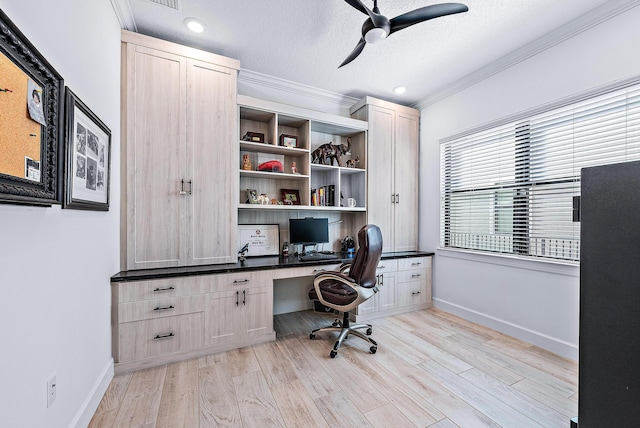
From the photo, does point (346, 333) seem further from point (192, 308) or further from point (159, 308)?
point (159, 308)

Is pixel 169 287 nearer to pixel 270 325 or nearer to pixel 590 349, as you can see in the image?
pixel 270 325

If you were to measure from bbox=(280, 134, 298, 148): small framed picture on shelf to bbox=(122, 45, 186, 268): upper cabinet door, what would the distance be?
3.57ft

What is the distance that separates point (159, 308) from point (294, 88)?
2858mm

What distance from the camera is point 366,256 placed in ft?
7.64

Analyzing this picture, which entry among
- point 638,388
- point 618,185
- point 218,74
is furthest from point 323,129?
point 638,388

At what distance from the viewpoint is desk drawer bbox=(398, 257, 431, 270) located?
135 inches

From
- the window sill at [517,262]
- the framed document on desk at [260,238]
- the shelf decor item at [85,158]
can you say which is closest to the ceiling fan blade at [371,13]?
the shelf decor item at [85,158]

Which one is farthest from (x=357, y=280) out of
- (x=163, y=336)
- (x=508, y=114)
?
(x=508, y=114)

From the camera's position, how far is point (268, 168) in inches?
120

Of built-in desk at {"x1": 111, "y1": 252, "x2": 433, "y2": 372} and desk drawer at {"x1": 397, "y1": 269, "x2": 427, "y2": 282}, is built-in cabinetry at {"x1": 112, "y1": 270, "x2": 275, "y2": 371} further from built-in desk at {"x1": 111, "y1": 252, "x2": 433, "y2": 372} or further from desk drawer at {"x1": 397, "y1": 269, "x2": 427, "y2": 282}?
desk drawer at {"x1": 397, "y1": 269, "x2": 427, "y2": 282}

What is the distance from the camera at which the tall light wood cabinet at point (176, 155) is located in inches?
91.0

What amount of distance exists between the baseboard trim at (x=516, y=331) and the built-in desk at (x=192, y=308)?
5.44 feet

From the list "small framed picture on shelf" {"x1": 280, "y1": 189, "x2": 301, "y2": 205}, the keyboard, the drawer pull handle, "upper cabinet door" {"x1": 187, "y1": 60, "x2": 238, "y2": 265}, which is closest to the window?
the keyboard

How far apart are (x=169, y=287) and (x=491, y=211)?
10.9 feet
